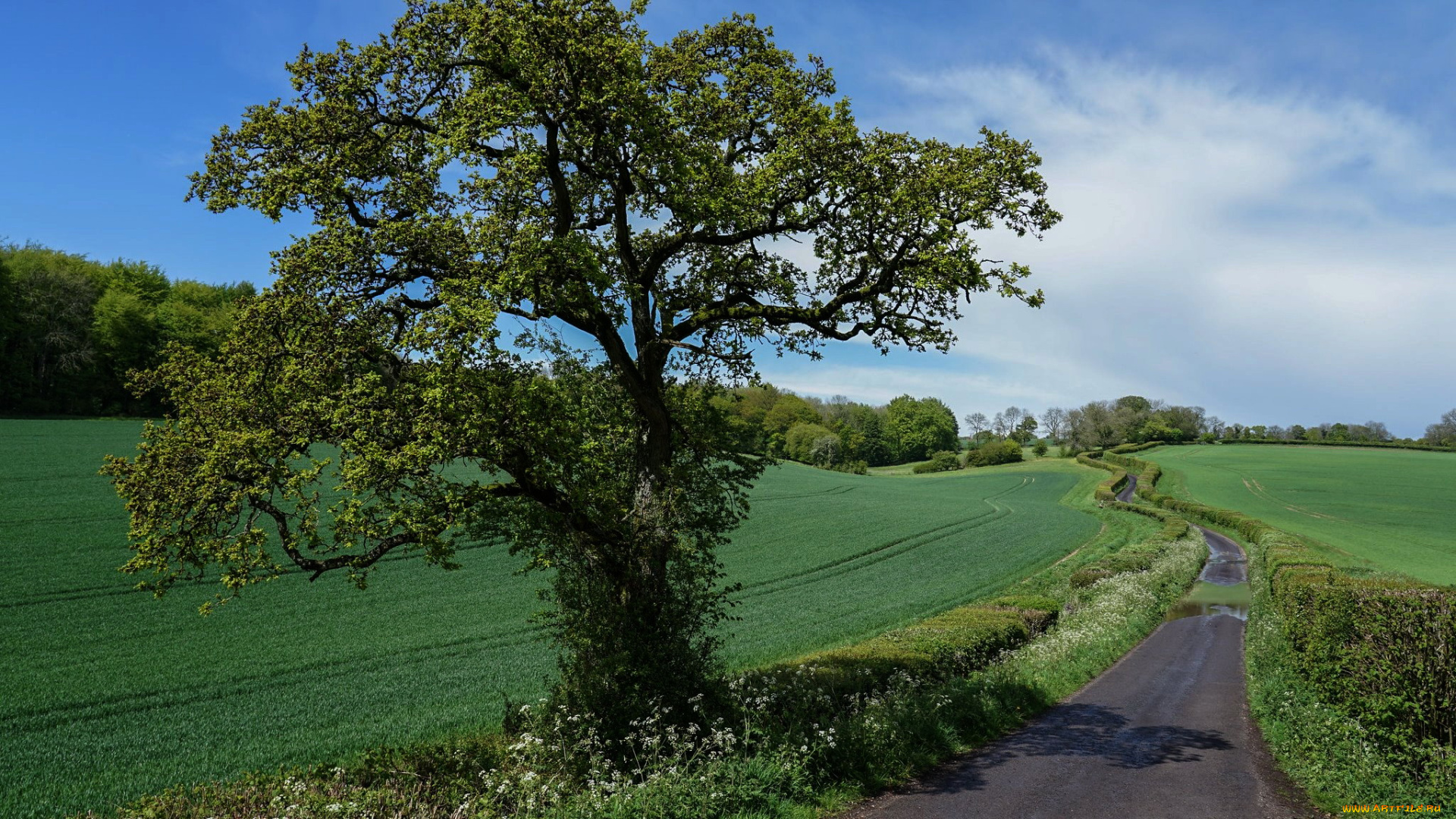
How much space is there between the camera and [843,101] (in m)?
12.6

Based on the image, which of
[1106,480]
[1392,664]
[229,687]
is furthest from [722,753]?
[1106,480]

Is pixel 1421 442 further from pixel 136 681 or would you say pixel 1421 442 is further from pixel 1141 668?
pixel 136 681

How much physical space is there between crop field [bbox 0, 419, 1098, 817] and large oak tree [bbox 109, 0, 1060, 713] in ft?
16.4

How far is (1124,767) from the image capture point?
37.4 ft

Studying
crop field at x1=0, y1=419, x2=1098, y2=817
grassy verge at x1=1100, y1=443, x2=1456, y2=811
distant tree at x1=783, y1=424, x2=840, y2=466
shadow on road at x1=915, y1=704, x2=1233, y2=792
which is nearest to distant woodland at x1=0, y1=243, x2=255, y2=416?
crop field at x1=0, y1=419, x2=1098, y2=817

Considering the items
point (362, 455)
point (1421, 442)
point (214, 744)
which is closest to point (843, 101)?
point (362, 455)

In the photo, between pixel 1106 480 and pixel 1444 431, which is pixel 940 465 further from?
pixel 1444 431

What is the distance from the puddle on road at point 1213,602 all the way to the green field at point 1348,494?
646 centimetres

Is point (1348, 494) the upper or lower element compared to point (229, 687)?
upper

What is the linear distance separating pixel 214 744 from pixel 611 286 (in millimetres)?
11173

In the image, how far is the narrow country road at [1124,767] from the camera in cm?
975

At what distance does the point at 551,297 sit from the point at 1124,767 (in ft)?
36.6

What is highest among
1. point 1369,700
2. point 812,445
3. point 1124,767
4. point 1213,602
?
point 812,445

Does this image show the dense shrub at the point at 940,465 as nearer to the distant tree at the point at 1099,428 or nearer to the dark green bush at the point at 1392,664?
the distant tree at the point at 1099,428
